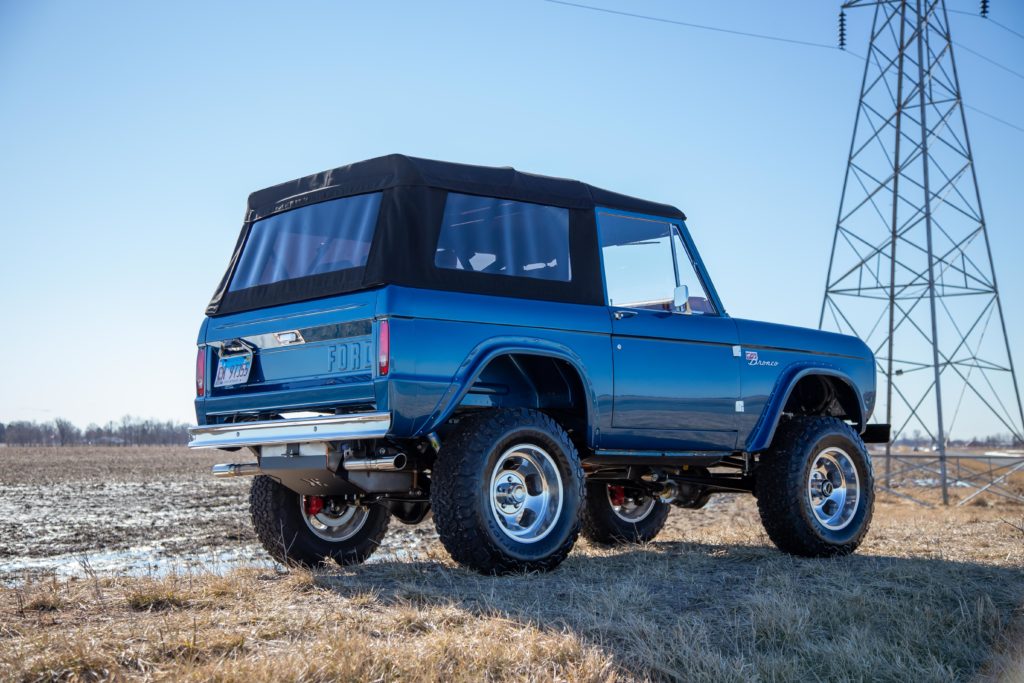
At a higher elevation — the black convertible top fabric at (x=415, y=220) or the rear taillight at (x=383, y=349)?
the black convertible top fabric at (x=415, y=220)

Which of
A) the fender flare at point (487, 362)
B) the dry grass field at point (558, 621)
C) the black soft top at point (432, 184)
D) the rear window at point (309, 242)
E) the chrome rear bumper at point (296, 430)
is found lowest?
the dry grass field at point (558, 621)

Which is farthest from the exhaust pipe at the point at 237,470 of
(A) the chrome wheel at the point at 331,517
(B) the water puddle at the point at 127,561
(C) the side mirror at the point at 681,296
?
(C) the side mirror at the point at 681,296

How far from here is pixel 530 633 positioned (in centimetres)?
421

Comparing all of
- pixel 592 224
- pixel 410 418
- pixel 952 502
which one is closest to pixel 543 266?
pixel 592 224

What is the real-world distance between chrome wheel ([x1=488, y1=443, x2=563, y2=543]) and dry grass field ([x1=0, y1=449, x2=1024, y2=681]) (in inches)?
13.3

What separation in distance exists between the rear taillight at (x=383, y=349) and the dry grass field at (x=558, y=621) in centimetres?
113

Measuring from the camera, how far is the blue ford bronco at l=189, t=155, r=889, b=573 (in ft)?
18.3

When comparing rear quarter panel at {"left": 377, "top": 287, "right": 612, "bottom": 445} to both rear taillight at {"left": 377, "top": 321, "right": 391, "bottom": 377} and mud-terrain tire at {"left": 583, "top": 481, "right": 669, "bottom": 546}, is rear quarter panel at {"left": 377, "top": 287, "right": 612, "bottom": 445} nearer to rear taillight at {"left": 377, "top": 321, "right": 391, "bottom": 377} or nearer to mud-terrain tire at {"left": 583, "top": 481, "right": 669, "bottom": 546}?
rear taillight at {"left": 377, "top": 321, "right": 391, "bottom": 377}

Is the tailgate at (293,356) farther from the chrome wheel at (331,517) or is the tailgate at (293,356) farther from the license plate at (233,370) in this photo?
the chrome wheel at (331,517)

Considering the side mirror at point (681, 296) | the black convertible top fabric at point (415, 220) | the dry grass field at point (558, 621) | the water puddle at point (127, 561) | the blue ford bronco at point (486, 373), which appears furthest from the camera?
the water puddle at point (127, 561)

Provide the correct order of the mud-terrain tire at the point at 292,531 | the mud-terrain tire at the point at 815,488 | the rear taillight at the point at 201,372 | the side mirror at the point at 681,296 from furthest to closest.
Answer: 1. the mud-terrain tire at the point at 815,488
2. the side mirror at the point at 681,296
3. the mud-terrain tire at the point at 292,531
4. the rear taillight at the point at 201,372

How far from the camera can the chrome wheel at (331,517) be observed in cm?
695

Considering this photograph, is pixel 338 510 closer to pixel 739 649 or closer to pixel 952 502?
pixel 739 649

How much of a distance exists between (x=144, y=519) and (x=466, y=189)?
9645 mm
